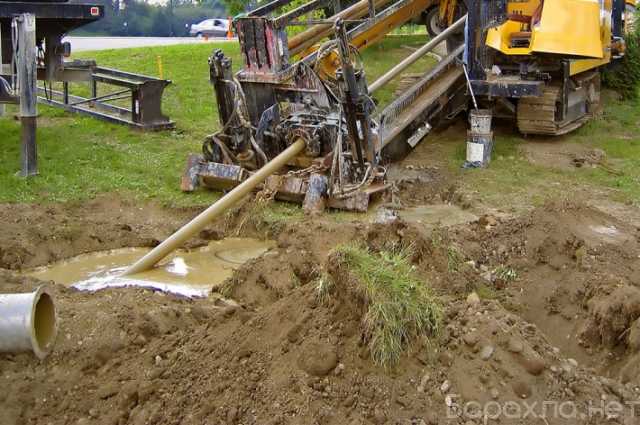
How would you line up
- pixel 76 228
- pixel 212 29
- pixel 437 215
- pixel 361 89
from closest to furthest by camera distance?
pixel 76 228 < pixel 361 89 < pixel 437 215 < pixel 212 29

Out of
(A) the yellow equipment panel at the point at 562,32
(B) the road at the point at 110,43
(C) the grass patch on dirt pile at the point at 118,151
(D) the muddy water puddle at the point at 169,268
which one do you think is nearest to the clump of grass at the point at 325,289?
(D) the muddy water puddle at the point at 169,268

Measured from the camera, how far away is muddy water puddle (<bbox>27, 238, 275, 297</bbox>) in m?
6.04

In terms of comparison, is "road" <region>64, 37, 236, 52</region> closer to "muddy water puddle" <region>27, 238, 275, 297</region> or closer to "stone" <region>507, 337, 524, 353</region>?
"muddy water puddle" <region>27, 238, 275, 297</region>

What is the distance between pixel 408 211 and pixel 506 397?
13.0ft

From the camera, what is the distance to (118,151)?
9.52m

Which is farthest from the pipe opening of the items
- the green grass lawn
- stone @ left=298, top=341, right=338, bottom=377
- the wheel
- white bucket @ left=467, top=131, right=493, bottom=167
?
the wheel

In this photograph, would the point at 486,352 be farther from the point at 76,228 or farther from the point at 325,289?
the point at 76,228

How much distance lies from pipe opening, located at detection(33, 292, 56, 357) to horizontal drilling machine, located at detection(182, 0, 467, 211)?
131 inches

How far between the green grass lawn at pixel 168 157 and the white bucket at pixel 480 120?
0.45 m

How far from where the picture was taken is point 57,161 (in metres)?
9.04

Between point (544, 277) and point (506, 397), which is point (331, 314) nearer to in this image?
point (506, 397)

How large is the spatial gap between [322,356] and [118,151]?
20.3 feet

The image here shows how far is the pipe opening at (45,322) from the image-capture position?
4.33m

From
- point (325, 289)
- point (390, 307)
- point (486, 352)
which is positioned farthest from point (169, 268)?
point (486, 352)
